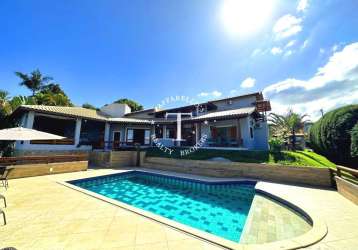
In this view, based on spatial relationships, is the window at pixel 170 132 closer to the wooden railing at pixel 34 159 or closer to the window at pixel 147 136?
the window at pixel 147 136

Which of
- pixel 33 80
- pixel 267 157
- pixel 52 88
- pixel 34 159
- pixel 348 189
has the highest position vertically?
pixel 33 80

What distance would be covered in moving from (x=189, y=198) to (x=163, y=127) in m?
13.7

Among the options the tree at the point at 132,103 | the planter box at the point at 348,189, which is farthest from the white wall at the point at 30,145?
the tree at the point at 132,103

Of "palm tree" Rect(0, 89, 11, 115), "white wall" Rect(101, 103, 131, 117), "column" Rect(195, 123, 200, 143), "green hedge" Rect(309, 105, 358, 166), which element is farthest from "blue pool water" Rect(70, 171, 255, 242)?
"white wall" Rect(101, 103, 131, 117)

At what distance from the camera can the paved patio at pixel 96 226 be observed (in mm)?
3170

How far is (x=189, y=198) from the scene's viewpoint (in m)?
7.99

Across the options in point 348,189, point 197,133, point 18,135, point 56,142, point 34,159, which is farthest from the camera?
point 197,133

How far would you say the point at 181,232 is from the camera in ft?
12.0

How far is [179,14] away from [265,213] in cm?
1141

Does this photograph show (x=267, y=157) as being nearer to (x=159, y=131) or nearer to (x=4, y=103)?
(x=159, y=131)

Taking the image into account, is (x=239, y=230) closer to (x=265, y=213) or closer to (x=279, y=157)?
(x=265, y=213)

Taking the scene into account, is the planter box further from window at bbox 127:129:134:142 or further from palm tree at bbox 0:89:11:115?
palm tree at bbox 0:89:11:115

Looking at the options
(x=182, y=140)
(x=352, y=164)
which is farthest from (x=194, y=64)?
(x=352, y=164)

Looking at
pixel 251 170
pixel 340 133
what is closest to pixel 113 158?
pixel 251 170
